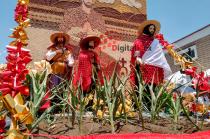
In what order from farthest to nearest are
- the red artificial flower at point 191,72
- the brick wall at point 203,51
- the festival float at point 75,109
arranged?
the brick wall at point 203,51, the red artificial flower at point 191,72, the festival float at point 75,109

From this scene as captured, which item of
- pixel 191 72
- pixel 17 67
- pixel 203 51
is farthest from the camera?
pixel 203 51

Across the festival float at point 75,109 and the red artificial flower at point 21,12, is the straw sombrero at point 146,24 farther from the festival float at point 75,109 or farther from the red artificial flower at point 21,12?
the red artificial flower at point 21,12

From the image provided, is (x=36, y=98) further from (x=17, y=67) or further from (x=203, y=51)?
(x=203, y=51)

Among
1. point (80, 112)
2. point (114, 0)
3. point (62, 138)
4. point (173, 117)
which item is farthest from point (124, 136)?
point (114, 0)

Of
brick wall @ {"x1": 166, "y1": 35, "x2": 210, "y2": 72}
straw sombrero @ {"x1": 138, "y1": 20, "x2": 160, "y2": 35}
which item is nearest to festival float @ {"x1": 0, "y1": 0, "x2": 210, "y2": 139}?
straw sombrero @ {"x1": 138, "y1": 20, "x2": 160, "y2": 35}

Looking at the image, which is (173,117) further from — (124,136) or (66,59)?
(66,59)

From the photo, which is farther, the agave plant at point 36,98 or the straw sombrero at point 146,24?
the straw sombrero at point 146,24

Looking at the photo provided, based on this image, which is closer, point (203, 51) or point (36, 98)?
point (36, 98)

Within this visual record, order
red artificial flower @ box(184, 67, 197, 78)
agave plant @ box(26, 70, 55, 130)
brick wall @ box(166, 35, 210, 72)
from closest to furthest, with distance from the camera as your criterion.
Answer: agave plant @ box(26, 70, 55, 130), red artificial flower @ box(184, 67, 197, 78), brick wall @ box(166, 35, 210, 72)

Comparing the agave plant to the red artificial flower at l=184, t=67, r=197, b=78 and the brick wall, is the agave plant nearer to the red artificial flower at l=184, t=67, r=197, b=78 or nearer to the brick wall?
the red artificial flower at l=184, t=67, r=197, b=78

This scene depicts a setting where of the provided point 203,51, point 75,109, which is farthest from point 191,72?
point 203,51

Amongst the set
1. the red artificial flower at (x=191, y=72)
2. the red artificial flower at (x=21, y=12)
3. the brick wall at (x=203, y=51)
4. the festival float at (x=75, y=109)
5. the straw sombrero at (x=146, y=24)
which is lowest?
the festival float at (x=75, y=109)

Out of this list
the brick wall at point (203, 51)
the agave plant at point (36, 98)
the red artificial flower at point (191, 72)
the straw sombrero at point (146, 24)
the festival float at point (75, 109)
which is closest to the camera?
the festival float at point (75, 109)

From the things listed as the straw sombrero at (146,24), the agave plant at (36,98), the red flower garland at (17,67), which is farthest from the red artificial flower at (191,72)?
the red flower garland at (17,67)
